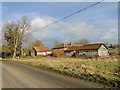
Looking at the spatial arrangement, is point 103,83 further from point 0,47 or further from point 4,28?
point 0,47

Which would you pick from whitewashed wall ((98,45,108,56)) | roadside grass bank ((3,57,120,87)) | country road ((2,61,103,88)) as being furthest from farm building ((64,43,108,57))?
country road ((2,61,103,88))

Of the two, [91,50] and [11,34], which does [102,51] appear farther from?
[11,34]

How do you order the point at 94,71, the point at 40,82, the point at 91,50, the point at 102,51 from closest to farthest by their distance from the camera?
the point at 40,82 → the point at 94,71 → the point at 91,50 → the point at 102,51

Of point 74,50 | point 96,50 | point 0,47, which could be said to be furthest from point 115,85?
point 0,47

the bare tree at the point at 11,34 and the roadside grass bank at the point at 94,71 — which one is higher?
the bare tree at the point at 11,34

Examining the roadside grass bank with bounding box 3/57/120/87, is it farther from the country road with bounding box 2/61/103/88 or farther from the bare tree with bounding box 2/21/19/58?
the bare tree with bounding box 2/21/19/58

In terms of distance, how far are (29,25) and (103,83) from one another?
123 ft

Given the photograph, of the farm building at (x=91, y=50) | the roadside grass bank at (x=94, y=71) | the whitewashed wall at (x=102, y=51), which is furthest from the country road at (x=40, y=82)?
the whitewashed wall at (x=102, y=51)

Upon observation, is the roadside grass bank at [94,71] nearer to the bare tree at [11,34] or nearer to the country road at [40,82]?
the country road at [40,82]

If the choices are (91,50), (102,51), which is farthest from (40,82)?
(102,51)

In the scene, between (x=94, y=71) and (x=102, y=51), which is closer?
(x=94, y=71)

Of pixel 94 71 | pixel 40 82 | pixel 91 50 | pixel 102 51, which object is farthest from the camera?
Answer: pixel 102 51

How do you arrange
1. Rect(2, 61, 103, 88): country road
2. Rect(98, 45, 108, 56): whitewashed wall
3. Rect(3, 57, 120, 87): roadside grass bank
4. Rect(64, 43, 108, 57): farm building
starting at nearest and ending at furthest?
Rect(2, 61, 103, 88): country road, Rect(3, 57, 120, 87): roadside grass bank, Rect(64, 43, 108, 57): farm building, Rect(98, 45, 108, 56): whitewashed wall

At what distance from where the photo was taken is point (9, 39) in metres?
41.2
